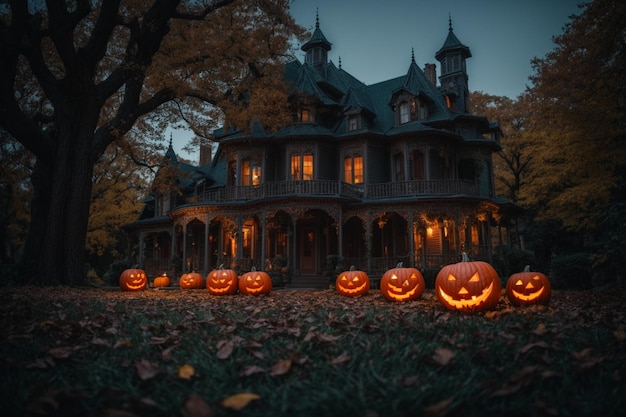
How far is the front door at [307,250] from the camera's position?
80.1ft

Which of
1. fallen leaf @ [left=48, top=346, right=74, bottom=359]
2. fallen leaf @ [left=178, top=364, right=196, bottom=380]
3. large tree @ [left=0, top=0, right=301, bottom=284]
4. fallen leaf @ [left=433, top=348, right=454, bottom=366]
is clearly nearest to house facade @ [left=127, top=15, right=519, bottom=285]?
large tree @ [left=0, top=0, right=301, bottom=284]

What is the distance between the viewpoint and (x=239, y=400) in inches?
89.3

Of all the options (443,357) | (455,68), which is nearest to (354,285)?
(443,357)

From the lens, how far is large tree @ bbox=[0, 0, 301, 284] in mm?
12812

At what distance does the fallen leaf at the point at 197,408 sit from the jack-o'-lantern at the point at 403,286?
294 inches

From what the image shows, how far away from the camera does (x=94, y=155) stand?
14789 millimetres

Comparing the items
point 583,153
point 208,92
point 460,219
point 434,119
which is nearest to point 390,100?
point 434,119

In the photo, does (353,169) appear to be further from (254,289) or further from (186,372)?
(186,372)

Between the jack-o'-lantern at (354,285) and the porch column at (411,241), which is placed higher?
the porch column at (411,241)

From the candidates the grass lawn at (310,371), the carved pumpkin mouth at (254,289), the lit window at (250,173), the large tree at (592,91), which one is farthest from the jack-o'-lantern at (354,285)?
the lit window at (250,173)

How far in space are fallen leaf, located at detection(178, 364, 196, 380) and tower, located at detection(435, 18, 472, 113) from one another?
27.7 meters

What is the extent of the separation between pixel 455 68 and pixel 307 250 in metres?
16.6

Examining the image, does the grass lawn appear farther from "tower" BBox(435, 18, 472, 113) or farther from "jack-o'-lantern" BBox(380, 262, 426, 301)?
"tower" BBox(435, 18, 472, 113)

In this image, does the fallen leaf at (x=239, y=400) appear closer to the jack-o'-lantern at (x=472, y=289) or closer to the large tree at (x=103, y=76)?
the jack-o'-lantern at (x=472, y=289)
